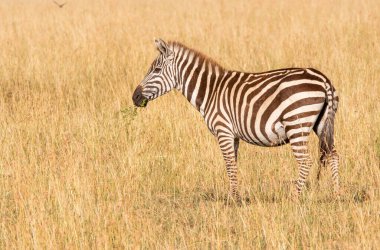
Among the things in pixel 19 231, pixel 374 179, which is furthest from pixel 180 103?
pixel 19 231

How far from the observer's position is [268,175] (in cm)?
804

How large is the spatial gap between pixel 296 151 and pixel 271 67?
6.23 meters

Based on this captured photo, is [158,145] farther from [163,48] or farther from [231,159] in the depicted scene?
[231,159]

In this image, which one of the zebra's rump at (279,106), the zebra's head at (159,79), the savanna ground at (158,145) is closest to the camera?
the savanna ground at (158,145)

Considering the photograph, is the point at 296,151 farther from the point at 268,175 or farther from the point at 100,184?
the point at 100,184

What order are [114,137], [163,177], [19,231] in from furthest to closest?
[114,137], [163,177], [19,231]

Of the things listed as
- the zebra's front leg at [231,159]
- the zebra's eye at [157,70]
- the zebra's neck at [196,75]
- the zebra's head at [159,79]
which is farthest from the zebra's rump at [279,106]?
the zebra's eye at [157,70]

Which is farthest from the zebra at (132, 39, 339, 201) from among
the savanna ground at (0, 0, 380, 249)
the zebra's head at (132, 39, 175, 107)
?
the savanna ground at (0, 0, 380, 249)

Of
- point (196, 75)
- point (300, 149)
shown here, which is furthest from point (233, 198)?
point (196, 75)

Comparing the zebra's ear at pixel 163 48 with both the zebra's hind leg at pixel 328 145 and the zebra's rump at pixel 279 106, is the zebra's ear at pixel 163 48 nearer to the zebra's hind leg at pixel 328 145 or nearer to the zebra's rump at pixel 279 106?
the zebra's rump at pixel 279 106

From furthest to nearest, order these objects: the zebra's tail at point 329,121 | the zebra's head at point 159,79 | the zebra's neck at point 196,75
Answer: the zebra's head at point 159,79, the zebra's neck at point 196,75, the zebra's tail at point 329,121

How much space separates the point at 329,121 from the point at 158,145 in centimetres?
296

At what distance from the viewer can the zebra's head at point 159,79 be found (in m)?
8.12

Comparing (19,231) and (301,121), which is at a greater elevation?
(301,121)
